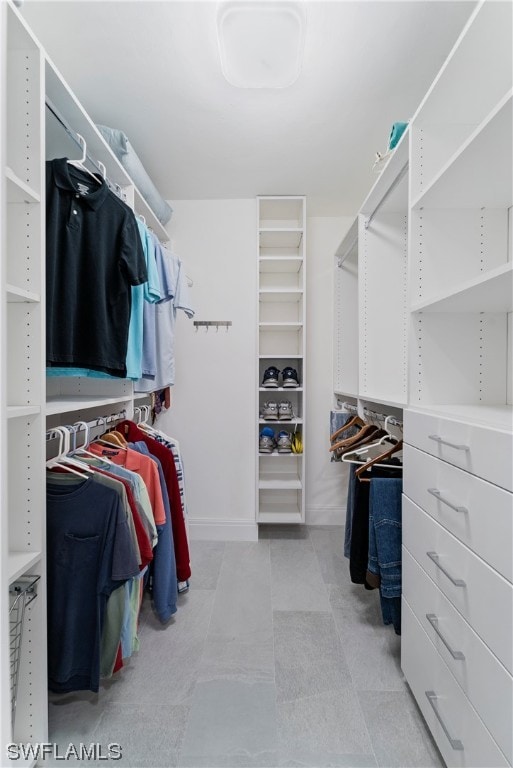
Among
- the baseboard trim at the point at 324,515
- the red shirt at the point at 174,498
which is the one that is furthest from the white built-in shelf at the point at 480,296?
the baseboard trim at the point at 324,515

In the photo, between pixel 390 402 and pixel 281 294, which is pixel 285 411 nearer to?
pixel 281 294

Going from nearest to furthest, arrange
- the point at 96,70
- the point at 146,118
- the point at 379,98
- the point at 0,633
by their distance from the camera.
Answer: the point at 0,633, the point at 96,70, the point at 379,98, the point at 146,118

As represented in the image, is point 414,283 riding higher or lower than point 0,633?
higher

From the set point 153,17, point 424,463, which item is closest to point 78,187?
point 153,17

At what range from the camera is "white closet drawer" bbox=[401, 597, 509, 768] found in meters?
0.79

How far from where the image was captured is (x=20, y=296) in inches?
A: 36.3

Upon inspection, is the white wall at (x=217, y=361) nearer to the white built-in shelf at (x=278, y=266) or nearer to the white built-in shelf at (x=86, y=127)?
the white built-in shelf at (x=278, y=266)

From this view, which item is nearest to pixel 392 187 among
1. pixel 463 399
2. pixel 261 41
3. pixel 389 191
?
pixel 389 191

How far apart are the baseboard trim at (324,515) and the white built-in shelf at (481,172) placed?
7.26 ft

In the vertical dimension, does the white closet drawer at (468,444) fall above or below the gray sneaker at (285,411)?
above

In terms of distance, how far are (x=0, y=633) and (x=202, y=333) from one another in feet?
6.79

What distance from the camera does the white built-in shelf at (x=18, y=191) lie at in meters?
0.88

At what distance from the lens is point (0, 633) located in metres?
0.73

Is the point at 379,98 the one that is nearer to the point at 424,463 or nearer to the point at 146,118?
the point at 146,118
